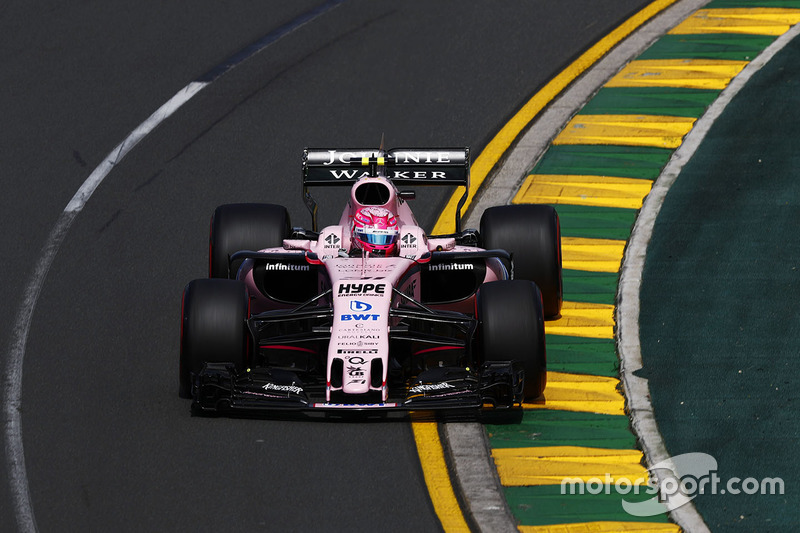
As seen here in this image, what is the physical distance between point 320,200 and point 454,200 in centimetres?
150

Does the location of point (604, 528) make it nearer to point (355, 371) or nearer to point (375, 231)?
point (355, 371)

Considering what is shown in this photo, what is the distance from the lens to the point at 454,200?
56.1 feet

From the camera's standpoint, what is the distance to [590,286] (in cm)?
1511

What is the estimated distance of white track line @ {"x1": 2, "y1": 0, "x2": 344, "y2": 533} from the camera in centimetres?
1164

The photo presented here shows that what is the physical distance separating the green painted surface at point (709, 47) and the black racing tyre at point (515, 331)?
8626 millimetres

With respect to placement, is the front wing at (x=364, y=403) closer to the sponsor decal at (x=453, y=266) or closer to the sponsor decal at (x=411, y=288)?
the sponsor decal at (x=411, y=288)

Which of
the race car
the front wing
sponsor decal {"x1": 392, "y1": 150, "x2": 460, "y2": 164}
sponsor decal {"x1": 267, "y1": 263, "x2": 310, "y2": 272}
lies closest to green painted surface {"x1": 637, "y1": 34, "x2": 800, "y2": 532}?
the race car

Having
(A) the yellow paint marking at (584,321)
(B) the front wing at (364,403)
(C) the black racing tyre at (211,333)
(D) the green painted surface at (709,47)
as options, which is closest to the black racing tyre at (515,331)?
(B) the front wing at (364,403)

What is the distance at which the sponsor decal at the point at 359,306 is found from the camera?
12.4m

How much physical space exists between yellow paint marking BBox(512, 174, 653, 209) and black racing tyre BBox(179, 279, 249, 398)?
17.0 ft

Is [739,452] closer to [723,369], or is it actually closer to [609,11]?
[723,369]

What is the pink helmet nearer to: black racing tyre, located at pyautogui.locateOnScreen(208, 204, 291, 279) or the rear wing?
black racing tyre, located at pyautogui.locateOnScreen(208, 204, 291, 279)

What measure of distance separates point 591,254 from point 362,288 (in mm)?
3852

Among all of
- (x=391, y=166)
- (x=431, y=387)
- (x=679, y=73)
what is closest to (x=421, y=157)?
(x=391, y=166)
